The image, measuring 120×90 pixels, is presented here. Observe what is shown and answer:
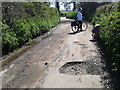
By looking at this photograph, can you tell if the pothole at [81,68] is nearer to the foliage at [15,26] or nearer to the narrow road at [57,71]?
the narrow road at [57,71]

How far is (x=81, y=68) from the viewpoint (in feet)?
23.5

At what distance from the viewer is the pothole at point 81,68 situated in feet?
22.1

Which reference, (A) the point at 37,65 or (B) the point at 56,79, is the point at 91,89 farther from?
(A) the point at 37,65

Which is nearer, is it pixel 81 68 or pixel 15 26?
pixel 81 68

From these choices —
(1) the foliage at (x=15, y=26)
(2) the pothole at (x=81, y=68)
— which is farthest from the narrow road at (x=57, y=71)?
(1) the foliage at (x=15, y=26)

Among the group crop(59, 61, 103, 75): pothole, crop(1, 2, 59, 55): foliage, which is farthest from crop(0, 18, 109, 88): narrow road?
crop(1, 2, 59, 55): foliage

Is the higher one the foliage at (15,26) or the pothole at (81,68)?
the foliage at (15,26)

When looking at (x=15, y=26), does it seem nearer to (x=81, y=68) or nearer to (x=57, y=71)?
(x=57, y=71)

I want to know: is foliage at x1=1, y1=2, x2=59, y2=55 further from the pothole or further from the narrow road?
the pothole

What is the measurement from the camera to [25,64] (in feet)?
26.2

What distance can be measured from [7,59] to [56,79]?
12.1 feet

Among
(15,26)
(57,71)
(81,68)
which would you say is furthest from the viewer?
(15,26)

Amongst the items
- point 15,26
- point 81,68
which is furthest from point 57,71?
point 15,26

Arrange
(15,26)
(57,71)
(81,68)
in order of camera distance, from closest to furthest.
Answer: (57,71), (81,68), (15,26)
